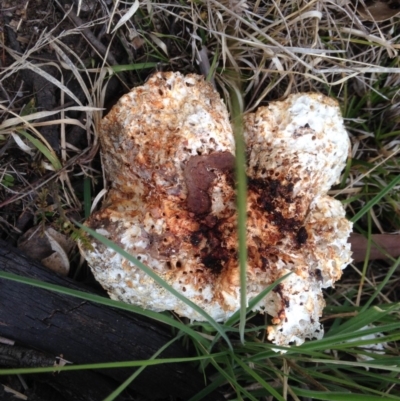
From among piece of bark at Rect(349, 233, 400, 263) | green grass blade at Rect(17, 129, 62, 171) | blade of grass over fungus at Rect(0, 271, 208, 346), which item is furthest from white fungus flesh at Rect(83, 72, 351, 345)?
piece of bark at Rect(349, 233, 400, 263)

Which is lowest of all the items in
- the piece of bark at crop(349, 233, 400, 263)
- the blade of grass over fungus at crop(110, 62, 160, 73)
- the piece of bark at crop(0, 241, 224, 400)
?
the piece of bark at crop(349, 233, 400, 263)

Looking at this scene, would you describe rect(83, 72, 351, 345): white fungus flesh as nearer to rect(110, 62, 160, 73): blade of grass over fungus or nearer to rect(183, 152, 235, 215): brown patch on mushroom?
rect(183, 152, 235, 215): brown patch on mushroom

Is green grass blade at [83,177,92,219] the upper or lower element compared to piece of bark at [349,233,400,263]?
upper

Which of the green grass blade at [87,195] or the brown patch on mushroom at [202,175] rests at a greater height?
the brown patch on mushroom at [202,175]

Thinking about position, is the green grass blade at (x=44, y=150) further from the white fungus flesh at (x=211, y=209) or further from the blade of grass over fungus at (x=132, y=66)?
the blade of grass over fungus at (x=132, y=66)

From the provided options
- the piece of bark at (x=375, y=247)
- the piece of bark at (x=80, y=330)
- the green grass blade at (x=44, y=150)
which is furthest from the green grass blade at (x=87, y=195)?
the piece of bark at (x=375, y=247)

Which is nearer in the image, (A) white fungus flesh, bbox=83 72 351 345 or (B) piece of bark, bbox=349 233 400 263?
(A) white fungus flesh, bbox=83 72 351 345

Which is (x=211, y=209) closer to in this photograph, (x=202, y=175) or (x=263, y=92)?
(x=202, y=175)
